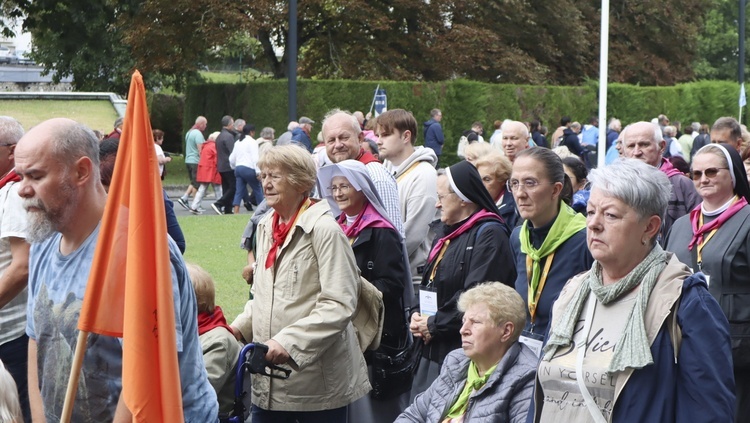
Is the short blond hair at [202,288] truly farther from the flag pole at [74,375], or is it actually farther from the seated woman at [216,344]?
the flag pole at [74,375]

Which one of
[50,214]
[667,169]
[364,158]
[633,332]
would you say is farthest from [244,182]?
[633,332]

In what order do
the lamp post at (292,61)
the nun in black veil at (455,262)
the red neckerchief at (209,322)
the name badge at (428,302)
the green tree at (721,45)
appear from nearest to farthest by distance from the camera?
the red neckerchief at (209,322)
the nun in black veil at (455,262)
the name badge at (428,302)
the lamp post at (292,61)
the green tree at (721,45)

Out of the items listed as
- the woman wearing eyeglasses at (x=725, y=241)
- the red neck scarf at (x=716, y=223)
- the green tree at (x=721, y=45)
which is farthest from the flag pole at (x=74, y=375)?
the green tree at (x=721, y=45)

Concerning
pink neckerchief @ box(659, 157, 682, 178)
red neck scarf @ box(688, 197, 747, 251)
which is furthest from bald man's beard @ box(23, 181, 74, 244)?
pink neckerchief @ box(659, 157, 682, 178)

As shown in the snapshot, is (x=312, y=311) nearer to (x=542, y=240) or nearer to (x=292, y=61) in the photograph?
(x=542, y=240)

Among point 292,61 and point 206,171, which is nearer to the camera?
point 292,61

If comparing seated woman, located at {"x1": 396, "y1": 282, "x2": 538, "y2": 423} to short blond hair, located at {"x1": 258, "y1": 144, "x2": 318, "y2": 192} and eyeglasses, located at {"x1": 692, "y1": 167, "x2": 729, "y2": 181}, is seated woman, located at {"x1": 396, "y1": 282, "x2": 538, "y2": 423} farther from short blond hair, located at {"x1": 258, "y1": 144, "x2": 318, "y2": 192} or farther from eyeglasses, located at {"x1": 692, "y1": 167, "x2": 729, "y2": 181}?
eyeglasses, located at {"x1": 692, "y1": 167, "x2": 729, "y2": 181}

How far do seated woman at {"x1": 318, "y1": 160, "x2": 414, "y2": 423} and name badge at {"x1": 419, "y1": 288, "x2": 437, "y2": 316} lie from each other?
0.22m

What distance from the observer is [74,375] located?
3391mm

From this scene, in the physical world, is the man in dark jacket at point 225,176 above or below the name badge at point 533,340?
below

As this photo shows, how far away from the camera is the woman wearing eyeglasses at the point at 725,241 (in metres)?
5.79

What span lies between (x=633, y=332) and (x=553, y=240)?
1762 mm

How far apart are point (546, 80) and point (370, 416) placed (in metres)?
36.1

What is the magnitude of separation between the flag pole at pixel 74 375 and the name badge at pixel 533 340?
2291 mm
